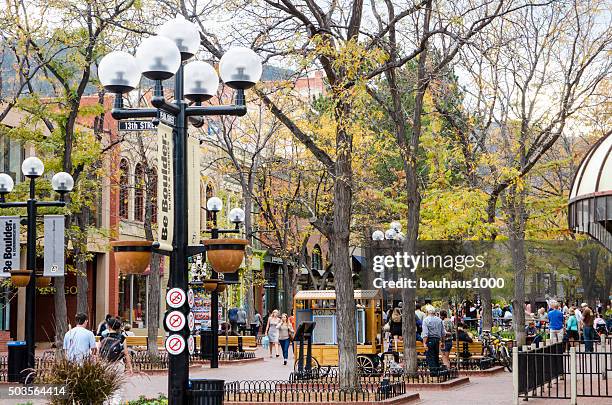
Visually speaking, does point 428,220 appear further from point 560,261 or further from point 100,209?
point 100,209

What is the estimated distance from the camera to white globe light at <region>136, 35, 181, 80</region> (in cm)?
1076

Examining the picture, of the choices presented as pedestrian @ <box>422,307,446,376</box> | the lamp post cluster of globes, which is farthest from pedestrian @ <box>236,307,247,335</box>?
pedestrian @ <box>422,307,446,376</box>

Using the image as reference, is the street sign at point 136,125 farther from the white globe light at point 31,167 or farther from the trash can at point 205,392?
the white globe light at point 31,167

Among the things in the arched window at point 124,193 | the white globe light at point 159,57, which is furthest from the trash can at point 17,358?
the arched window at point 124,193

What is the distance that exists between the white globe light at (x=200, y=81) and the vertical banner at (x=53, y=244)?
35.1 ft

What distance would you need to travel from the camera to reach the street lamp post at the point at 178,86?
10.8 metres

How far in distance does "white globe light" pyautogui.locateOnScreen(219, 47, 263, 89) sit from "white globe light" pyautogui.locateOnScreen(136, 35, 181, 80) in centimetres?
85

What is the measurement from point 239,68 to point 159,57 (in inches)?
44.0

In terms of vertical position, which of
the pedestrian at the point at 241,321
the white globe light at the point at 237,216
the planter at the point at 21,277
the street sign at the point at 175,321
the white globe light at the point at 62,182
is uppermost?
the white globe light at the point at 62,182

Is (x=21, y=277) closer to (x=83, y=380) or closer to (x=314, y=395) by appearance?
(x=314, y=395)

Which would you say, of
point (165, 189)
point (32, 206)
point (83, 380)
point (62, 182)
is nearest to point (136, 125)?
point (165, 189)

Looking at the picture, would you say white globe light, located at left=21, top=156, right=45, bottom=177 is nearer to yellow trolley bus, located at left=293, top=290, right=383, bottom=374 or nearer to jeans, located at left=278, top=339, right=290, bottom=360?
yellow trolley bus, located at left=293, top=290, right=383, bottom=374

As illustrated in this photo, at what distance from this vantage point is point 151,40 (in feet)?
35.5

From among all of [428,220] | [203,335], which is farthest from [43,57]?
[428,220]
